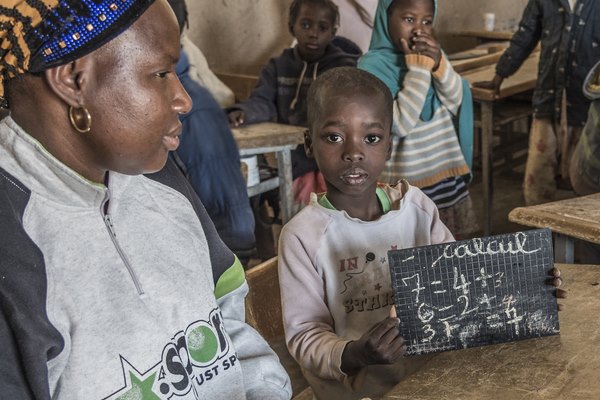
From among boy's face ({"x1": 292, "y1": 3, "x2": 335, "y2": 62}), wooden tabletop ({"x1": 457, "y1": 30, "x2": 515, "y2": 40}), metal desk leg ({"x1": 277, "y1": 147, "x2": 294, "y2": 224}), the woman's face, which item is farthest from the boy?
wooden tabletop ({"x1": 457, "y1": 30, "x2": 515, "y2": 40})

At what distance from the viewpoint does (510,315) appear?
144cm

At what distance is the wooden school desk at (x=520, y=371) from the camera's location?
4.24 feet

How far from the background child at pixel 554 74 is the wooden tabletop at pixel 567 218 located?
2094mm

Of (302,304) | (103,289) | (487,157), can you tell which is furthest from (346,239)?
(487,157)

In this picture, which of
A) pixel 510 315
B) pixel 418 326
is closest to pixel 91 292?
pixel 418 326

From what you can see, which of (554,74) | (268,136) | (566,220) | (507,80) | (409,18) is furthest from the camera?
(507,80)

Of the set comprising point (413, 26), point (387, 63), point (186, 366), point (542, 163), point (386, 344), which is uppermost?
point (413, 26)

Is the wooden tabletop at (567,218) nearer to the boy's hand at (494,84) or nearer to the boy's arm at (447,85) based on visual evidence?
the boy's arm at (447,85)

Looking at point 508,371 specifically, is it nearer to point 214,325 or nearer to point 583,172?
point 214,325

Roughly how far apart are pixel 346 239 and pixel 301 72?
90.2 inches

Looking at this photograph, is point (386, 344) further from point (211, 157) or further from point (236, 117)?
point (236, 117)

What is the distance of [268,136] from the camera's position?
3432 millimetres

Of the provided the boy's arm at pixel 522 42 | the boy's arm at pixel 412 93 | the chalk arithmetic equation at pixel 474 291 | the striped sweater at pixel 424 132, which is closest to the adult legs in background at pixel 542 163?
the boy's arm at pixel 522 42

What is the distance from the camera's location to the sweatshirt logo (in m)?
1.04
